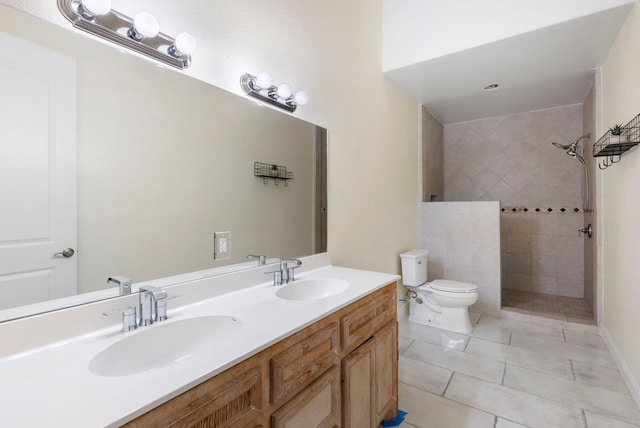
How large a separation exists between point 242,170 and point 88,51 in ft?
2.41

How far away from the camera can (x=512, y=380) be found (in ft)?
6.59

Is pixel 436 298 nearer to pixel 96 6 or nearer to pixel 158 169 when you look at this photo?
pixel 158 169

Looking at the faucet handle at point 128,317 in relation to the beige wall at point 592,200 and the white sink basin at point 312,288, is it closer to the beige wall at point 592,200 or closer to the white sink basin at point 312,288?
the white sink basin at point 312,288

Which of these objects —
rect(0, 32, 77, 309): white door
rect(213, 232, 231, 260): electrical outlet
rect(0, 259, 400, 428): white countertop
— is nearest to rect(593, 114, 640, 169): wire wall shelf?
rect(0, 259, 400, 428): white countertop

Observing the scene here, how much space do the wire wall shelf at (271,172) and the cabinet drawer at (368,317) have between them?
0.83 metres

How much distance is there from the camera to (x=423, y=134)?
11.9 feet

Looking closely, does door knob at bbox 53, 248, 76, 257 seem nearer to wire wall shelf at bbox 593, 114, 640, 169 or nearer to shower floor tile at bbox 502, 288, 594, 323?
wire wall shelf at bbox 593, 114, 640, 169

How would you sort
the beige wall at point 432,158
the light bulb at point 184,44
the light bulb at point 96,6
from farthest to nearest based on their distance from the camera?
1. the beige wall at point 432,158
2. the light bulb at point 184,44
3. the light bulb at point 96,6

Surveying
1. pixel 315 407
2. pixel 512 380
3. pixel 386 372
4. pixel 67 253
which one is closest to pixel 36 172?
pixel 67 253

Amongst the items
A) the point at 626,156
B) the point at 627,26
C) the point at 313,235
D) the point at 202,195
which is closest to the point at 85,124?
the point at 202,195

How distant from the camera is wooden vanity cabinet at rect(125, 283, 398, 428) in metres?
0.73

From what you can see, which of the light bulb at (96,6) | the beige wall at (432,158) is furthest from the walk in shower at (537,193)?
the light bulb at (96,6)

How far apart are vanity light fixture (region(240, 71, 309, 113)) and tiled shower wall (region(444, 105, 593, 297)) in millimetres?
3261

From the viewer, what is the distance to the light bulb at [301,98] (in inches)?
69.6
